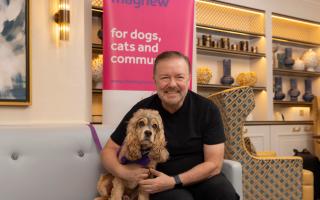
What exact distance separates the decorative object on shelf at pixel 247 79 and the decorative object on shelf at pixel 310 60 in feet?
3.85

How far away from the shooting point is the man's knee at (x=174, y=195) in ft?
5.36

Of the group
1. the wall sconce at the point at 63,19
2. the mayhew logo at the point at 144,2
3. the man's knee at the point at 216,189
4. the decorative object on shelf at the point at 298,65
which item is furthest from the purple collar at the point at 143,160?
the decorative object on shelf at the point at 298,65

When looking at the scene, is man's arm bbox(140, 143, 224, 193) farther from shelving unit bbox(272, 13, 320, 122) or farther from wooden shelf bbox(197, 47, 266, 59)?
shelving unit bbox(272, 13, 320, 122)

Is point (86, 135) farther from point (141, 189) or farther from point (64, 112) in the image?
point (64, 112)

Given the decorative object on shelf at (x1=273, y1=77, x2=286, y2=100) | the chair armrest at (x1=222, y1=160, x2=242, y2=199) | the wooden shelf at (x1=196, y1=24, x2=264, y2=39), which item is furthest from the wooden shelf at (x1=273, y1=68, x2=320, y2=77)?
the chair armrest at (x1=222, y1=160, x2=242, y2=199)

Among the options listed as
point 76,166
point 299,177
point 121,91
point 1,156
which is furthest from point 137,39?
point 299,177

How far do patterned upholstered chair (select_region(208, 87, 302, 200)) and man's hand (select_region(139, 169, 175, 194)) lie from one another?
1.02 meters

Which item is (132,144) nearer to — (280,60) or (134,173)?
(134,173)

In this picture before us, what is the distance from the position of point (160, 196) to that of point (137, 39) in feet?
4.98

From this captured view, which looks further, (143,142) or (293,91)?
(293,91)

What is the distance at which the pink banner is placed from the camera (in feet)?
9.09

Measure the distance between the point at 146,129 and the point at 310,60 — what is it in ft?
15.1

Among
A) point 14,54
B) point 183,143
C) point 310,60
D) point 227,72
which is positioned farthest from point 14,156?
point 310,60

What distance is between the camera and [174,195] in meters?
1.64
